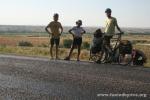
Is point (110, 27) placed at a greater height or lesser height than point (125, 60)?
greater

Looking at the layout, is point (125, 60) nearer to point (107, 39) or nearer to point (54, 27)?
point (107, 39)

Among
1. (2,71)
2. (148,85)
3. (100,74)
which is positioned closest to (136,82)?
(148,85)

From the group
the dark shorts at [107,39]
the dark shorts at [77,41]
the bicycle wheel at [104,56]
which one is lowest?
the bicycle wheel at [104,56]

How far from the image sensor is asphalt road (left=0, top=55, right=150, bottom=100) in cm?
815

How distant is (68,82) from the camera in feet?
31.9

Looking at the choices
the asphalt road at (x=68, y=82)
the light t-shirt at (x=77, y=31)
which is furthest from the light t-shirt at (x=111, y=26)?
the asphalt road at (x=68, y=82)

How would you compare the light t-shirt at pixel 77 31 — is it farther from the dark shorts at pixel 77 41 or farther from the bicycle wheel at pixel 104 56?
the bicycle wheel at pixel 104 56

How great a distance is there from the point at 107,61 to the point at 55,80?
5.09 meters

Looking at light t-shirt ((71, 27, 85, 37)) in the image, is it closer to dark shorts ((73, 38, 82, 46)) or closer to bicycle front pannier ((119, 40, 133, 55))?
dark shorts ((73, 38, 82, 46))

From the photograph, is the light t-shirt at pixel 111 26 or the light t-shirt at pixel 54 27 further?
the light t-shirt at pixel 54 27

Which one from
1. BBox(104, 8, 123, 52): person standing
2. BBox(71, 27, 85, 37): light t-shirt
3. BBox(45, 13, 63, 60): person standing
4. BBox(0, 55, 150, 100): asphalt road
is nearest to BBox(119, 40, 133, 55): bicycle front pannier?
BBox(104, 8, 123, 52): person standing

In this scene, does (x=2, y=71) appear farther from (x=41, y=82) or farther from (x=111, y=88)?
(x=111, y=88)

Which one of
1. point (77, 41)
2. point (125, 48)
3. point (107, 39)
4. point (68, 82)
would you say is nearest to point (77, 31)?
point (77, 41)

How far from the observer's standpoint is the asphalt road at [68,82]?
815 centimetres
